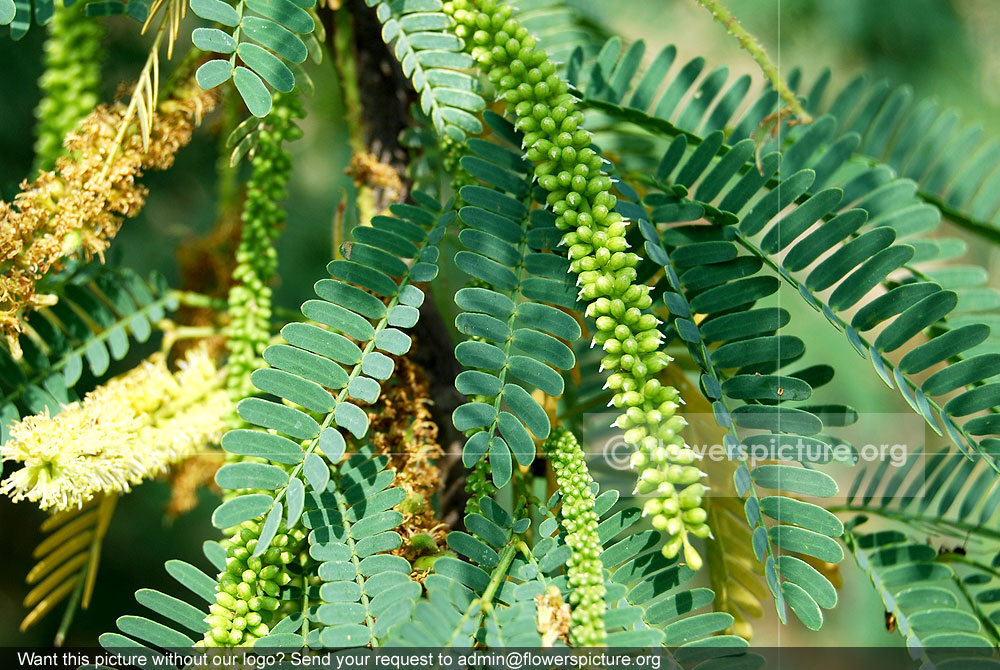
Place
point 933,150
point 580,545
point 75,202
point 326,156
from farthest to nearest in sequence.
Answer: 1. point 326,156
2. point 933,150
3. point 75,202
4. point 580,545

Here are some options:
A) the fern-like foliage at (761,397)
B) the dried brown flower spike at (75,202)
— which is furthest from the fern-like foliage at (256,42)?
the fern-like foliage at (761,397)

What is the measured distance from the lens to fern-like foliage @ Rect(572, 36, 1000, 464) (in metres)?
0.43

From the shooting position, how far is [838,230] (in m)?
0.46

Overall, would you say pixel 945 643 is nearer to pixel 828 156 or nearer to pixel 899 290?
pixel 899 290

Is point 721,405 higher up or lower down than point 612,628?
higher up

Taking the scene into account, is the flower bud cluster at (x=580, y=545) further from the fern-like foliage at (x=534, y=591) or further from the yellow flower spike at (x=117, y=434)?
the yellow flower spike at (x=117, y=434)

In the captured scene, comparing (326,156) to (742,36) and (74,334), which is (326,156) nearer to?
(74,334)

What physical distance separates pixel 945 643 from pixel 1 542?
1.25m

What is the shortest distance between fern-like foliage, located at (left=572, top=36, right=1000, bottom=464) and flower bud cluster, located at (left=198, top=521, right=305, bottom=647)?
310 mm

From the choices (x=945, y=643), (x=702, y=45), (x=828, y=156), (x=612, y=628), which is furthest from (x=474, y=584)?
(x=702, y=45)

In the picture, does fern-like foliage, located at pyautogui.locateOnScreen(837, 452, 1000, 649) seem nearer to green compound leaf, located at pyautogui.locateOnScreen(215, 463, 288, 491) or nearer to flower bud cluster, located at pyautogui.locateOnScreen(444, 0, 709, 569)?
flower bud cluster, located at pyautogui.locateOnScreen(444, 0, 709, 569)

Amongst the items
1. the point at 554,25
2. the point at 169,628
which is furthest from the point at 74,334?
the point at 554,25

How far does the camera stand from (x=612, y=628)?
0.37m

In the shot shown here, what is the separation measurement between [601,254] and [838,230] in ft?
0.59
